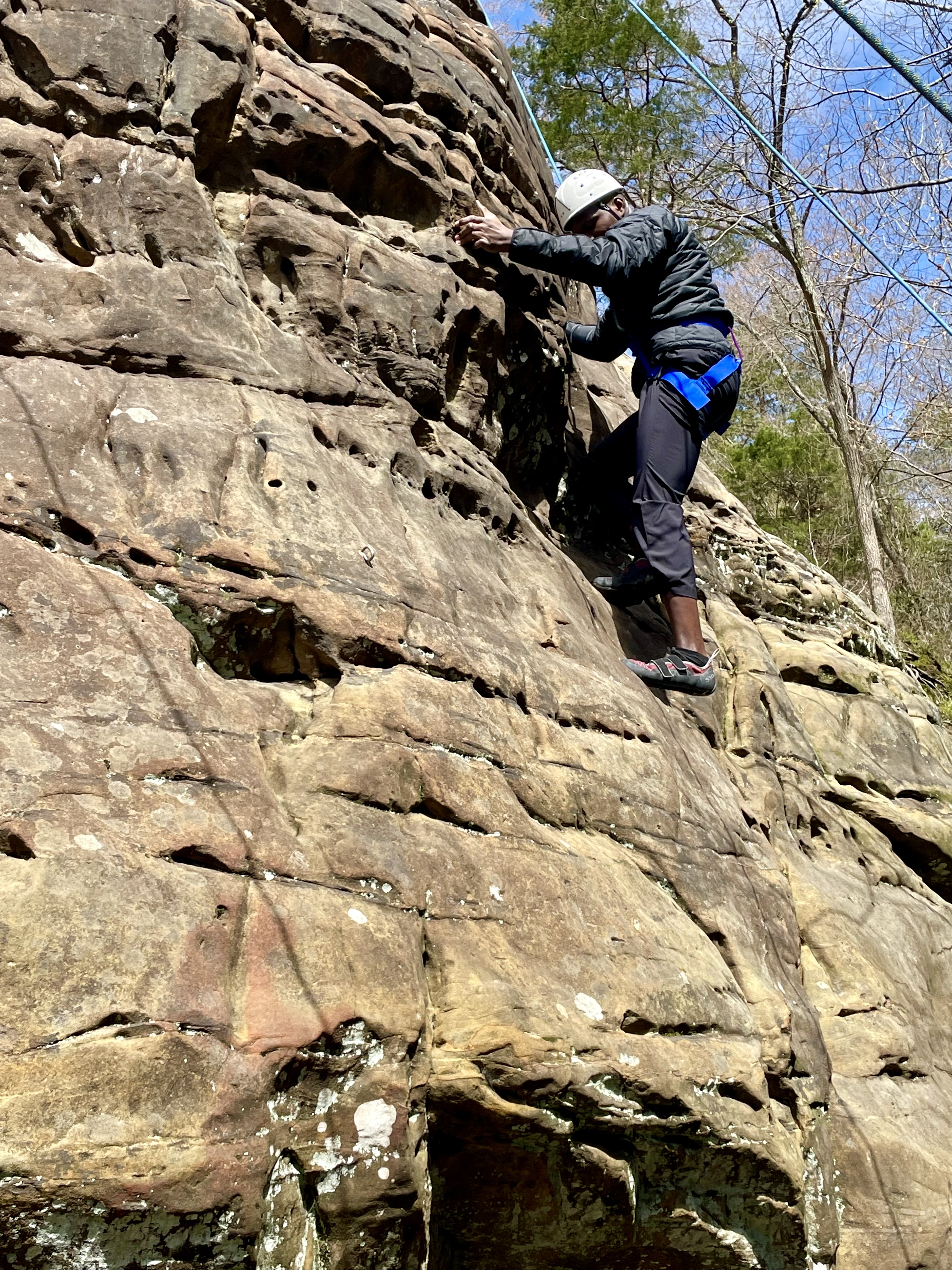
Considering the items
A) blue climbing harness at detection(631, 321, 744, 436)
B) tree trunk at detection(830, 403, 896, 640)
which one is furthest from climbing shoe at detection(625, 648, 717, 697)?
tree trunk at detection(830, 403, 896, 640)

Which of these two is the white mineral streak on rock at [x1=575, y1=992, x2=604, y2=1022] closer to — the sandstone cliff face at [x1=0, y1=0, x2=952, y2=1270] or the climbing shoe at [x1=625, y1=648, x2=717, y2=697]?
the sandstone cliff face at [x1=0, y1=0, x2=952, y2=1270]

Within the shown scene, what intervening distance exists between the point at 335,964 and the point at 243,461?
6.36ft

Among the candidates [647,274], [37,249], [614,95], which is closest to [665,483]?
[647,274]

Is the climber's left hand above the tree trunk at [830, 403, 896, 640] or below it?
above

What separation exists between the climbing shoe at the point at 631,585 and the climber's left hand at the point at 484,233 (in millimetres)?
1767

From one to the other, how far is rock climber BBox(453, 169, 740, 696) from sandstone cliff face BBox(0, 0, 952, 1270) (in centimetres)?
25

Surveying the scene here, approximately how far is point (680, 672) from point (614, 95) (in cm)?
1327

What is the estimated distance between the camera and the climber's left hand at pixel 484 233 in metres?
5.54

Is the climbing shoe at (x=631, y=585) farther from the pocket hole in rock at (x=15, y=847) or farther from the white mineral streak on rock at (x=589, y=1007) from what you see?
the pocket hole in rock at (x=15, y=847)

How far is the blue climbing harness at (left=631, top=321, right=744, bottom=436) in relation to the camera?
18.7 feet

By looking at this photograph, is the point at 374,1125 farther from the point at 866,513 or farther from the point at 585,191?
the point at 866,513

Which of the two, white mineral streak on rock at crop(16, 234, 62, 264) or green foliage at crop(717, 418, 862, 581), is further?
green foliage at crop(717, 418, 862, 581)

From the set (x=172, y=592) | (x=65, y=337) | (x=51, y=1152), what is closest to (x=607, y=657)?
(x=172, y=592)

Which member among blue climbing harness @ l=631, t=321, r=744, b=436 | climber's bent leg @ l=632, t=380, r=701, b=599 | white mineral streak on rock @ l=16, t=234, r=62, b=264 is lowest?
white mineral streak on rock @ l=16, t=234, r=62, b=264
